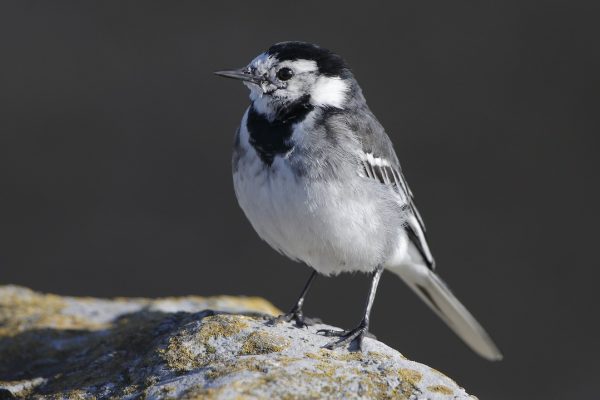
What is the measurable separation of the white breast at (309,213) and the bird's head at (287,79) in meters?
0.25

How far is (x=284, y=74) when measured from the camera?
581 cm

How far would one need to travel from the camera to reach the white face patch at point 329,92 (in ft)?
19.1

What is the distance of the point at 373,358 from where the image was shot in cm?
453

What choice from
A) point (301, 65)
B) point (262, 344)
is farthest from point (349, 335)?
point (301, 65)

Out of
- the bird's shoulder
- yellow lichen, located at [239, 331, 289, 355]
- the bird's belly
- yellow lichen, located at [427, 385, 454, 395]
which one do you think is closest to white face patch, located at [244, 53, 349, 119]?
the bird's shoulder

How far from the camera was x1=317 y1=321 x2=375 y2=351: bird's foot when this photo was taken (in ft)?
15.7

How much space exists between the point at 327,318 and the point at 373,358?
5264 mm

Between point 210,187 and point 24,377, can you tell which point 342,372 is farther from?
point 210,187

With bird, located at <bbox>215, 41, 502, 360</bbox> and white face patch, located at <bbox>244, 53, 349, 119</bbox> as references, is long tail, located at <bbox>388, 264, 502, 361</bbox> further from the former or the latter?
white face patch, located at <bbox>244, 53, 349, 119</bbox>

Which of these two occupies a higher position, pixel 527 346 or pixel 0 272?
pixel 0 272

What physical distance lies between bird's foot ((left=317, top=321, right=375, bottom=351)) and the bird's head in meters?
1.42

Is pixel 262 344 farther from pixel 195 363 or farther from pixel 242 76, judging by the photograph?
pixel 242 76

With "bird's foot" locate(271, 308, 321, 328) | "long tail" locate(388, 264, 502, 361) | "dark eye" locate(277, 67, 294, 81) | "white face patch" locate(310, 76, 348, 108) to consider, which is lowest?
"long tail" locate(388, 264, 502, 361)

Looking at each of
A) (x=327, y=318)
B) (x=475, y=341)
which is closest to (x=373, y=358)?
(x=475, y=341)
